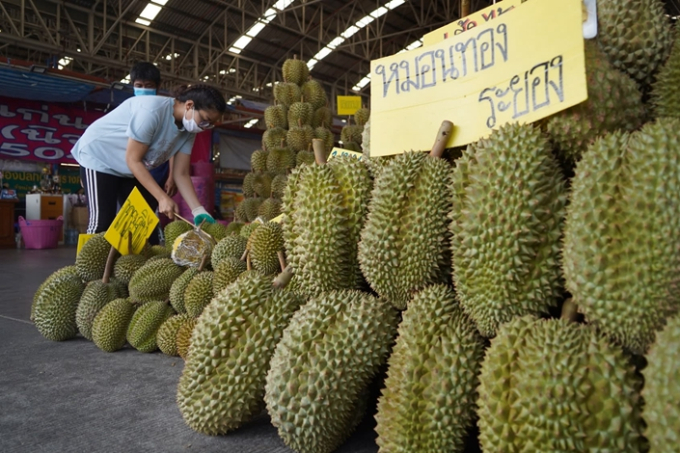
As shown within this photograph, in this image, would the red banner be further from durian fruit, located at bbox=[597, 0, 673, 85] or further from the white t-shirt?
durian fruit, located at bbox=[597, 0, 673, 85]

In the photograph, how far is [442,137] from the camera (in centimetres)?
138

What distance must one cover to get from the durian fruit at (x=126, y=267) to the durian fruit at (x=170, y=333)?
555mm

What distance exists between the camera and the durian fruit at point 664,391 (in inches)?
30.6

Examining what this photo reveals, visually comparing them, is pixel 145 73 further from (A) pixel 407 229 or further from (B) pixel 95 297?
(A) pixel 407 229

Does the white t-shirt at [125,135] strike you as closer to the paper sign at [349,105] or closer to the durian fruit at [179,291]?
the durian fruit at [179,291]

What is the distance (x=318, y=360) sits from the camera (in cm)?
A: 119

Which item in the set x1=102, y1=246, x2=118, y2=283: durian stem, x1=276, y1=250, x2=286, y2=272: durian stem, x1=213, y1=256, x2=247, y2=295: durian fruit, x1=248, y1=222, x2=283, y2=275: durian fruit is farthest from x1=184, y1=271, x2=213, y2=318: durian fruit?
x1=102, y1=246, x2=118, y2=283: durian stem

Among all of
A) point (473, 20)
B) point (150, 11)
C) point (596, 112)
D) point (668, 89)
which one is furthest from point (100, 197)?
point (150, 11)

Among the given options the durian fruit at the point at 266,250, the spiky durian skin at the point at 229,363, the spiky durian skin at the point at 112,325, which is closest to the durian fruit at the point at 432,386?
the spiky durian skin at the point at 229,363

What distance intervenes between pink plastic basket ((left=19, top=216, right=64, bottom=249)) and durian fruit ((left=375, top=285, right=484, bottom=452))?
10469mm

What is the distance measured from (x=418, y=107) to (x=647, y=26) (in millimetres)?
585

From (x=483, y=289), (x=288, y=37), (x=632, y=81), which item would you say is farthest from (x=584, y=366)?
(x=288, y=37)

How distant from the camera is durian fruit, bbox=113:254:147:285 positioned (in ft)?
8.36

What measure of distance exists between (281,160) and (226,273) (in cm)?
308
